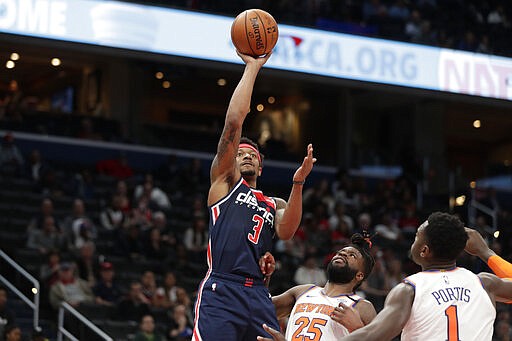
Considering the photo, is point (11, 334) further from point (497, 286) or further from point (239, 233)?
point (497, 286)

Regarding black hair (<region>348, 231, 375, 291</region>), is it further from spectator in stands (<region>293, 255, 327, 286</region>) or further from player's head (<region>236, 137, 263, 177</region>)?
spectator in stands (<region>293, 255, 327, 286</region>)

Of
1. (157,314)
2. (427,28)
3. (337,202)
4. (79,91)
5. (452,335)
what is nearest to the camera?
(452,335)

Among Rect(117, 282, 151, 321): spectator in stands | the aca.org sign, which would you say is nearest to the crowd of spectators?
Rect(117, 282, 151, 321): spectator in stands

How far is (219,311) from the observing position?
6.71 metres

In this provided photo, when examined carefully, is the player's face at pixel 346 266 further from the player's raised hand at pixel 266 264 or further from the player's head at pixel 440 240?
the player's head at pixel 440 240

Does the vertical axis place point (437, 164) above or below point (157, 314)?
above

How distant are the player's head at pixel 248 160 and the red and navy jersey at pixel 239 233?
14cm

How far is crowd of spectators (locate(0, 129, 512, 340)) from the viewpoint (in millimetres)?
15117

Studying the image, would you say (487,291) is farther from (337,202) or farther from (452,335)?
(337,202)

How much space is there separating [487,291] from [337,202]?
1525cm

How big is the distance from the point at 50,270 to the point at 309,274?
430cm

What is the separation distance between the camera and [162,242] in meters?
17.6

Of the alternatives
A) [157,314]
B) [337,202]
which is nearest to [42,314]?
[157,314]

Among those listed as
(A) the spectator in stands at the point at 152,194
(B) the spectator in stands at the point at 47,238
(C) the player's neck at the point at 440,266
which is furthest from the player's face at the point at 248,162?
(A) the spectator in stands at the point at 152,194
